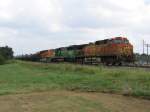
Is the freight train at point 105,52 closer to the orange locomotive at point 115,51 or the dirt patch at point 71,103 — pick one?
the orange locomotive at point 115,51

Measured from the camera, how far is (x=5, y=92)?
1595 centimetres

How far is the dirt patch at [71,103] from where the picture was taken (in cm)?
1264

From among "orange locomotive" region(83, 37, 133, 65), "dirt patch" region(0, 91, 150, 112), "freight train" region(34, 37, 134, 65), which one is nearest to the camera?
"dirt patch" region(0, 91, 150, 112)

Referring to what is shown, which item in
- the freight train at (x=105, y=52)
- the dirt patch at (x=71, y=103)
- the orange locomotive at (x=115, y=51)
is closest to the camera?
the dirt patch at (x=71, y=103)

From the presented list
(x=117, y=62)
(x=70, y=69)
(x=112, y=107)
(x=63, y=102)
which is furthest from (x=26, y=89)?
(x=117, y=62)

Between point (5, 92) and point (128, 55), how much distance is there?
2933cm

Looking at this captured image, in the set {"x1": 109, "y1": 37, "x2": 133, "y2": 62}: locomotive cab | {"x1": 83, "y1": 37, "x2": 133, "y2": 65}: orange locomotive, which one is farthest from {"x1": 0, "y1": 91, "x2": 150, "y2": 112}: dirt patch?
{"x1": 109, "y1": 37, "x2": 133, "y2": 62}: locomotive cab

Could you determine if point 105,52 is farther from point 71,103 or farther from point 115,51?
point 71,103

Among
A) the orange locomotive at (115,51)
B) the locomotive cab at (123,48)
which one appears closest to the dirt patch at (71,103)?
the orange locomotive at (115,51)

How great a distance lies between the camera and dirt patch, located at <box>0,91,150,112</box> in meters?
12.6

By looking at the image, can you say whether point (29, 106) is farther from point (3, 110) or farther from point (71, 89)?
point (71, 89)

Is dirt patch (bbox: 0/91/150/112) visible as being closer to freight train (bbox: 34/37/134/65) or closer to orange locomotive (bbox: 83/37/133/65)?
orange locomotive (bbox: 83/37/133/65)

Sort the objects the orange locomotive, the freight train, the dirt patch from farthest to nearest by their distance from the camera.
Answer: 1. the freight train
2. the orange locomotive
3. the dirt patch

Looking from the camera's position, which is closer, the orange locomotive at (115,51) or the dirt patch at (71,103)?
the dirt patch at (71,103)
